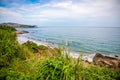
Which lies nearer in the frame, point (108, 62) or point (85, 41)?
point (108, 62)

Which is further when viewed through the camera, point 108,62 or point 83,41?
point 83,41

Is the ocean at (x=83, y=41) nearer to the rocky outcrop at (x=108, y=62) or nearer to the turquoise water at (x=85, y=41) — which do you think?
the turquoise water at (x=85, y=41)

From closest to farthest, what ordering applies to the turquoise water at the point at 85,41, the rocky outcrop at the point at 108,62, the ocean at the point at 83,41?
the ocean at the point at 83,41 → the rocky outcrop at the point at 108,62 → the turquoise water at the point at 85,41

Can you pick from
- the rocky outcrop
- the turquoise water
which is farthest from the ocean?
the rocky outcrop

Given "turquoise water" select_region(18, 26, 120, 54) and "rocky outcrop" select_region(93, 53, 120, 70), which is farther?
"turquoise water" select_region(18, 26, 120, 54)

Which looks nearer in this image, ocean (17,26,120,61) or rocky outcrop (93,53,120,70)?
ocean (17,26,120,61)

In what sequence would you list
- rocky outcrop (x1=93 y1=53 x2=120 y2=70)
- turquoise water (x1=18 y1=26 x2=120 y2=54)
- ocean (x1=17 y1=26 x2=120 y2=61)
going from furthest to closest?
turquoise water (x1=18 y1=26 x2=120 y2=54) < rocky outcrop (x1=93 y1=53 x2=120 y2=70) < ocean (x1=17 y1=26 x2=120 y2=61)

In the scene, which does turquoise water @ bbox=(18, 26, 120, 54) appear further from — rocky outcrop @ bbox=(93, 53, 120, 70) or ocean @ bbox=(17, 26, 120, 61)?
rocky outcrop @ bbox=(93, 53, 120, 70)

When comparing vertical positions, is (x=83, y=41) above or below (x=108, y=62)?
below

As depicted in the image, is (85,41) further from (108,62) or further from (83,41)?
(108,62)

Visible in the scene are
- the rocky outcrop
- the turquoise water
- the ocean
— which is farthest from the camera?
the turquoise water

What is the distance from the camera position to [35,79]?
2809 millimetres

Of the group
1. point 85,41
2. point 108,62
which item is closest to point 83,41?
point 85,41

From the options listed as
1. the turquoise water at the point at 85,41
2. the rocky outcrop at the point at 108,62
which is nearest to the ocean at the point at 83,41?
the turquoise water at the point at 85,41
